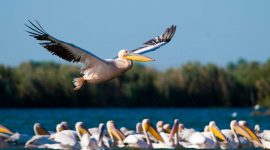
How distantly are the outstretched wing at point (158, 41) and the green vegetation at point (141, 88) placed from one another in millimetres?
26063

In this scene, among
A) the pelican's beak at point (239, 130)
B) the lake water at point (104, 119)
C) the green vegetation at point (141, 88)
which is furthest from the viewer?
the green vegetation at point (141, 88)

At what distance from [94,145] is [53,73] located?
29852 mm

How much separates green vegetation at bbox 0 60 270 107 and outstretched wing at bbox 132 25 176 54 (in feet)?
85.5

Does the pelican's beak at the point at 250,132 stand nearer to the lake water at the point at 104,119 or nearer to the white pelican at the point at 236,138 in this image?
the white pelican at the point at 236,138

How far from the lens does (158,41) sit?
15.4 m

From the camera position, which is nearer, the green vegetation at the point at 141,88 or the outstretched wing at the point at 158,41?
the outstretched wing at the point at 158,41

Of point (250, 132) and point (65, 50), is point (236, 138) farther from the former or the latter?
point (65, 50)

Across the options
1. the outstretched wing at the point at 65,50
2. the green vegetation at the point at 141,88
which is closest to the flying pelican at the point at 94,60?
the outstretched wing at the point at 65,50

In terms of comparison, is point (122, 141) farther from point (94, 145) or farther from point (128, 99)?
point (128, 99)

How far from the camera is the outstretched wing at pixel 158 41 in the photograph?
48.2 ft

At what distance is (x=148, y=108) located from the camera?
47625 mm

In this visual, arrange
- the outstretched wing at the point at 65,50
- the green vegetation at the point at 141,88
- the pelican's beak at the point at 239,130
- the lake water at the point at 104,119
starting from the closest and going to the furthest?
1. the outstretched wing at the point at 65,50
2. the pelican's beak at the point at 239,130
3. the lake water at the point at 104,119
4. the green vegetation at the point at 141,88

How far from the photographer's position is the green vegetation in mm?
42375

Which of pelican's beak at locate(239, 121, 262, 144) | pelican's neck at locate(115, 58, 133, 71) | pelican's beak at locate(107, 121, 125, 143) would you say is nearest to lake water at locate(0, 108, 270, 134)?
pelican's beak at locate(107, 121, 125, 143)
